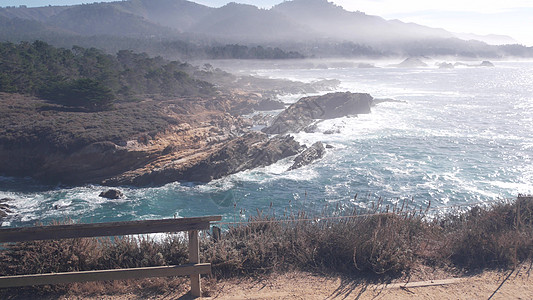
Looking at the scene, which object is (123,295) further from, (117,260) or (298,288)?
(298,288)

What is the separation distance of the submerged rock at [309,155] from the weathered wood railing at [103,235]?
1567cm

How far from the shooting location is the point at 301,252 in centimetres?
500

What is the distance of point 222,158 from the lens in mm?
19047

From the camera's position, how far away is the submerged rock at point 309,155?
65.3 feet

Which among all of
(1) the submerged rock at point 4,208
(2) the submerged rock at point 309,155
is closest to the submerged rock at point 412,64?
(2) the submerged rock at point 309,155

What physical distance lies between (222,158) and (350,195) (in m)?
6.99

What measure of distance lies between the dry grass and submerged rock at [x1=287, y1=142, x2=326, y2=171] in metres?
14.1

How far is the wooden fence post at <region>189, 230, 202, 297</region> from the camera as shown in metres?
3.96

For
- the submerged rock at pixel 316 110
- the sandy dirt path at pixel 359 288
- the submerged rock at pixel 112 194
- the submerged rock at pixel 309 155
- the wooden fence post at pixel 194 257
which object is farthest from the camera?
the submerged rock at pixel 316 110

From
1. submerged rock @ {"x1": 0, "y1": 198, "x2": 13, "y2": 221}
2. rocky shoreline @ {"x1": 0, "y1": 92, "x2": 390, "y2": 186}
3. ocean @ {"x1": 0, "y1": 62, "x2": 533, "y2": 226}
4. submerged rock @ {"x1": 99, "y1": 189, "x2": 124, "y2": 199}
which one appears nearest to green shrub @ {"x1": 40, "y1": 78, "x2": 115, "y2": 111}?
rocky shoreline @ {"x1": 0, "y1": 92, "x2": 390, "y2": 186}

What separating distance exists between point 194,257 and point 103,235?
98cm

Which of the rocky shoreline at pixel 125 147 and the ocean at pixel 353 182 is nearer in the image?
the ocean at pixel 353 182

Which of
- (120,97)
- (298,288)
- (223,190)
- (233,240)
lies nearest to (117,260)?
(233,240)

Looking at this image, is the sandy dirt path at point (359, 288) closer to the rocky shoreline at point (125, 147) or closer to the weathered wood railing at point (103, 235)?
the weathered wood railing at point (103, 235)
